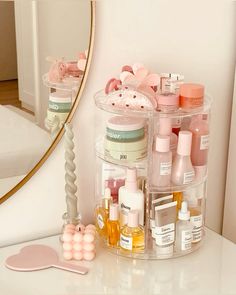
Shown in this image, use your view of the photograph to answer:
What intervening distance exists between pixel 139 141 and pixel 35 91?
25cm

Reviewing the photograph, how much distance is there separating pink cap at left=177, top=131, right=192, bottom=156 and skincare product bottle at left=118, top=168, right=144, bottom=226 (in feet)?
0.34

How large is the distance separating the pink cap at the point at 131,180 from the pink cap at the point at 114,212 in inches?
1.9

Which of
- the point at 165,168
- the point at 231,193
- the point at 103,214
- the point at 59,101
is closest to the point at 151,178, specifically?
the point at 165,168

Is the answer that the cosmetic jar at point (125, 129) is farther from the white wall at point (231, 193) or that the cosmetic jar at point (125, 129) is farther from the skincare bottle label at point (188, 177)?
the white wall at point (231, 193)

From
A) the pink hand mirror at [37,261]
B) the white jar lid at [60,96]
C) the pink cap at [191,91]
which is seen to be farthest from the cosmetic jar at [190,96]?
the pink hand mirror at [37,261]

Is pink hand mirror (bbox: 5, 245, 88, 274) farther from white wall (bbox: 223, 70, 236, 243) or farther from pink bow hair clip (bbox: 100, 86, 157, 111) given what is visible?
white wall (bbox: 223, 70, 236, 243)

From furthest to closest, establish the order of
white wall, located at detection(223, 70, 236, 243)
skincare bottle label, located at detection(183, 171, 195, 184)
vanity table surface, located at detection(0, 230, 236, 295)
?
white wall, located at detection(223, 70, 236, 243) < skincare bottle label, located at detection(183, 171, 195, 184) < vanity table surface, located at detection(0, 230, 236, 295)

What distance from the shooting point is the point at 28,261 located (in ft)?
3.82

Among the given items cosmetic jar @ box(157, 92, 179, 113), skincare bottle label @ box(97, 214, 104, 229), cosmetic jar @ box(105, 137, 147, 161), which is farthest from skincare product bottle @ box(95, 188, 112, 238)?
cosmetic jar @ box(157, 92, 179, 113)

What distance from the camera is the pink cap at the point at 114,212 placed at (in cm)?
118

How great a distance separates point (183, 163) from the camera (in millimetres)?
1177

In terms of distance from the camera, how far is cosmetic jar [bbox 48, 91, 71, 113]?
1205mm

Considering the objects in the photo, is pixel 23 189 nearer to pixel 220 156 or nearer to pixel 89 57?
pixel 89 57

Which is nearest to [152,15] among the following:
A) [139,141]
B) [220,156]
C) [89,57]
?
[89,57]
